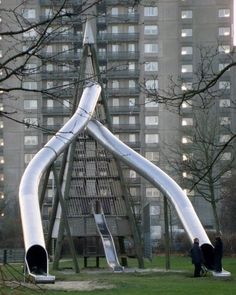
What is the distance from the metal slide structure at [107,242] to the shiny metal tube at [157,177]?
221 cm

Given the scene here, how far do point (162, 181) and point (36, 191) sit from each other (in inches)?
192

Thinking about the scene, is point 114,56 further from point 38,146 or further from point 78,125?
point 78,125

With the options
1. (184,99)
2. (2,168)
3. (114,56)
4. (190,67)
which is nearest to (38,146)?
(2,168)

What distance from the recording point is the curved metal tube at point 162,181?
2208cm

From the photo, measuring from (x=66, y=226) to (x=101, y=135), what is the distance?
4251mm

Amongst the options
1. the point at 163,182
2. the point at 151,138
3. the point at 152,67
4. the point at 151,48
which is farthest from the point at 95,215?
the point at 151,48

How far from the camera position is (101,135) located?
25734 millimetres

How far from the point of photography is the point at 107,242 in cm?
2397

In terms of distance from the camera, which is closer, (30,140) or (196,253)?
(196,253)

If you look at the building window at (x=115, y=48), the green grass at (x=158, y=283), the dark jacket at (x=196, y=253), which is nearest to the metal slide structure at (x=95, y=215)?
the dark jacket at (x=196, y=253)

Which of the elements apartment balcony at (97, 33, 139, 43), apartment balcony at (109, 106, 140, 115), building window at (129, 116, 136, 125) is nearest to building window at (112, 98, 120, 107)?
apartment balcony at (109, 106, 140, 115)

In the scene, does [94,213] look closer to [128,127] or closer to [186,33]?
[128,127]

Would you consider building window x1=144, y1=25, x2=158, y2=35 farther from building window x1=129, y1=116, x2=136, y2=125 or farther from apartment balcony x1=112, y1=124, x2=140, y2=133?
apartment balcony x1=112, y1=124, x2=140, y2=133

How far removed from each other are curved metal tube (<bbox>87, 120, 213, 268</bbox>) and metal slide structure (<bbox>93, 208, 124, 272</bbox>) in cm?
221
